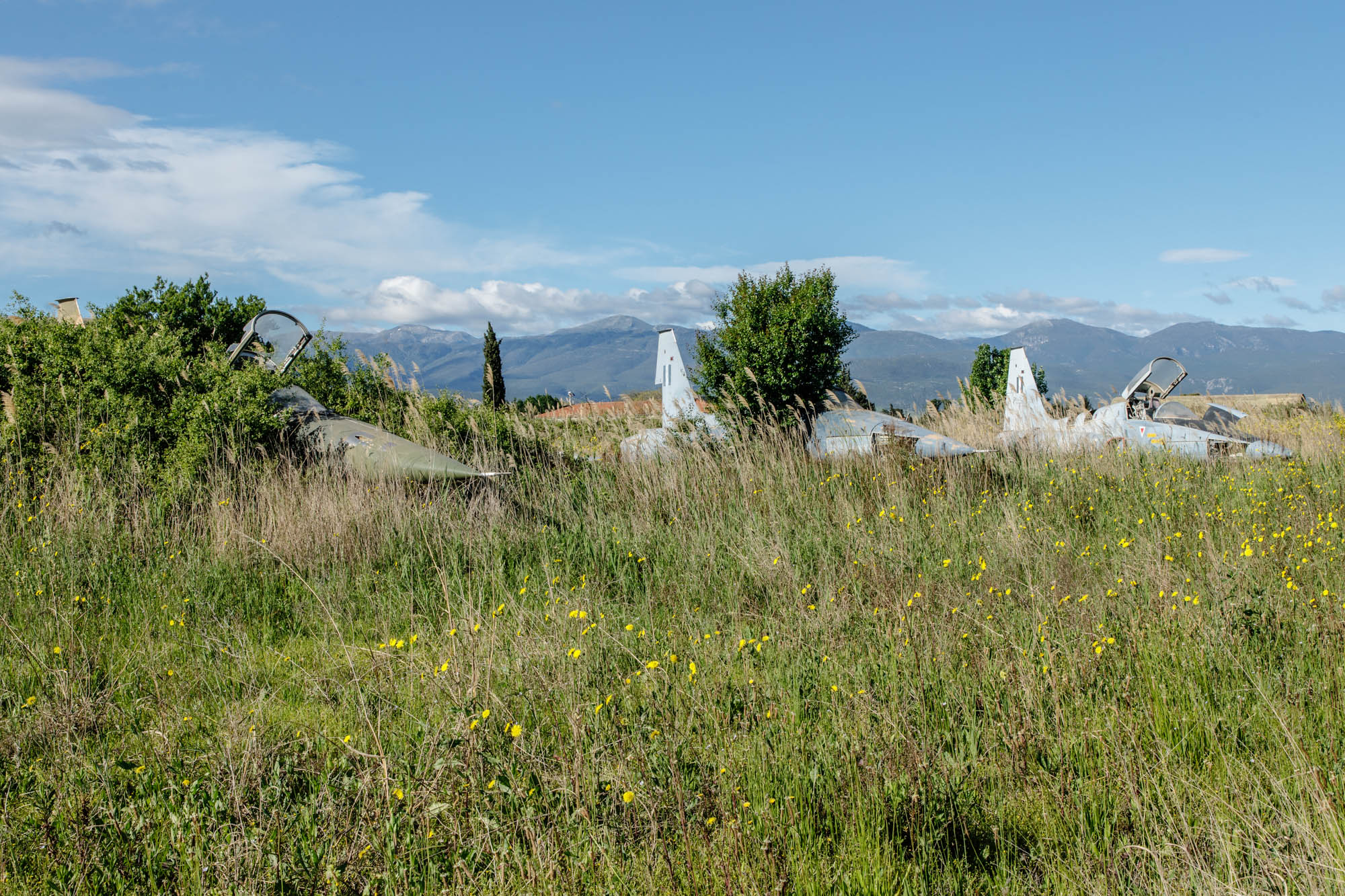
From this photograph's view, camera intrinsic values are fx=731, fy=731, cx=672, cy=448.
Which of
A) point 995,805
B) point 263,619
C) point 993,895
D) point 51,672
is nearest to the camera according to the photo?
point 993,895

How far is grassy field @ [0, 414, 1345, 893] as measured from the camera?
6.81ft

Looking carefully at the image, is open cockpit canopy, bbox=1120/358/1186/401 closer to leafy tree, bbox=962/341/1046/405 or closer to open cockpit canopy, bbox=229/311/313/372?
open cockpit canopy, bbox=229/311/313/372

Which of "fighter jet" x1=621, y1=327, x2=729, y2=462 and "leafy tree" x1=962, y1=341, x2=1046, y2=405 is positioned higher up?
"leafy tree" x1=962, y1=341, x2=1046, y2=405

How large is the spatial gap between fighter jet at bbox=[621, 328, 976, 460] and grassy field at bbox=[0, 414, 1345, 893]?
8.97 feet

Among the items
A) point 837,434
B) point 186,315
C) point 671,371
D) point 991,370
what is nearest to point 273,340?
point 186,315

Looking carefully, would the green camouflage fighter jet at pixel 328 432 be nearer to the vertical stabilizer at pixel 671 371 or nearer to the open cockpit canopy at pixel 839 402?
the open cockpit canopy at pixel 839 402

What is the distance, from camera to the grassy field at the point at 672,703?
207cm

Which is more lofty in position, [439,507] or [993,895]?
[439,507]

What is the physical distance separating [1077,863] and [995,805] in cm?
34

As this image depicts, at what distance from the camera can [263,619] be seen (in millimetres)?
4367

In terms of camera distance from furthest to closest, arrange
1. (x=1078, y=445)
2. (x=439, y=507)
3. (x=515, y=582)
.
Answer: (x=1078, y=445) < (x=439, y=507) < (x=515, y=582)

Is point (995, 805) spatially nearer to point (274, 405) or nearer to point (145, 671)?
point (145, 671)

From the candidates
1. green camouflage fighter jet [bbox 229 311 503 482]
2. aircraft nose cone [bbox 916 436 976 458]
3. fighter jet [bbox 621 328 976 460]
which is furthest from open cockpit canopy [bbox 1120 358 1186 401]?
green camouflage fighter jet [bbox 229 311 503 482]

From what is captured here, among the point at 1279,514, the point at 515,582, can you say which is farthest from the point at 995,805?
the point at 1279,514
